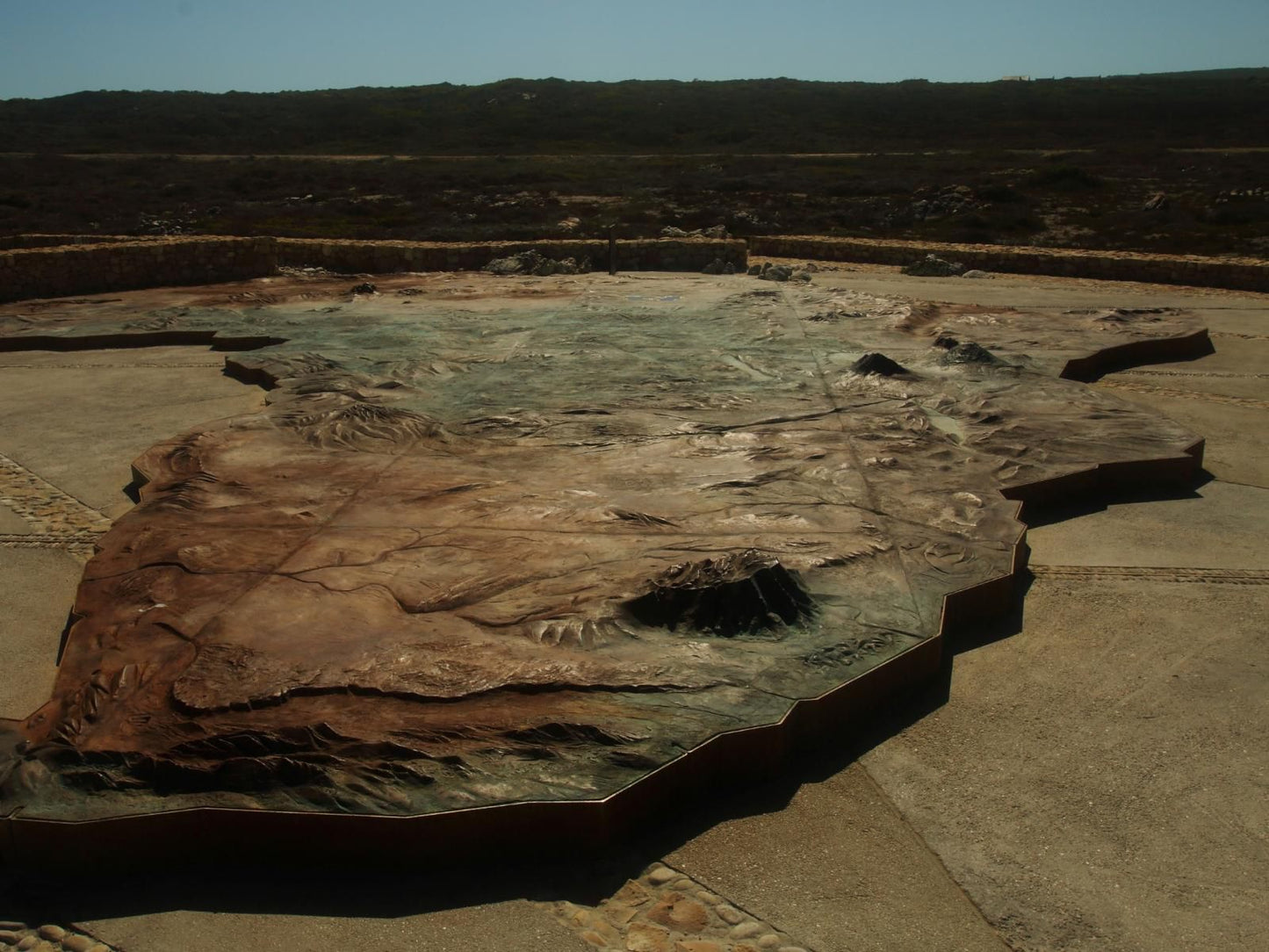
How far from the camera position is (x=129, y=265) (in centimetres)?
1620

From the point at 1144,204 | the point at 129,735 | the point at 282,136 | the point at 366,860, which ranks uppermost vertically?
the point at 282,136

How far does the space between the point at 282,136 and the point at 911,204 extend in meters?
41.7

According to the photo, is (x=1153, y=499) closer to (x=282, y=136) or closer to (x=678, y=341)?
(x=678, y=341)

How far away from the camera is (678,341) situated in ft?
34.3

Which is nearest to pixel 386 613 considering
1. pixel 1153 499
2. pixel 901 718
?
pixel 901 718

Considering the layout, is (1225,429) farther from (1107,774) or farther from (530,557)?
(530,557)

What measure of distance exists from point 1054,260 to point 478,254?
29.7ft

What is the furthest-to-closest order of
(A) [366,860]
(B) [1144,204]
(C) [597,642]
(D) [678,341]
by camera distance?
(B) [1144,204]
(D) [678,341]
(C) [597,642]
(A) [366,860]

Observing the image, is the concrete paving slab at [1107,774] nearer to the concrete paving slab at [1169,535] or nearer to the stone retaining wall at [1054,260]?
the concrete paving slab at [1169,535]

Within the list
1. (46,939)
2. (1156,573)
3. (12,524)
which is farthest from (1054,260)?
(46,939)

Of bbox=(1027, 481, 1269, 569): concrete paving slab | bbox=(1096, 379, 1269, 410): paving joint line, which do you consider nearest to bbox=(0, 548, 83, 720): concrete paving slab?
bbox=(1027, 481, 1269, 569): concrete paving slab

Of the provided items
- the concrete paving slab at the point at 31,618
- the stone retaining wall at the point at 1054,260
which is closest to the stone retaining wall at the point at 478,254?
the stone retaining wall at the point at 1054,260

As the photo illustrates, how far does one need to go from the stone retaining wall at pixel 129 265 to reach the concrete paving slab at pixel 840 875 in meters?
14.6

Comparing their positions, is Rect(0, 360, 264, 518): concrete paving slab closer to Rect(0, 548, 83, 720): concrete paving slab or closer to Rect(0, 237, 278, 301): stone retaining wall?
Rect(0, 548, 83, 720): concrete paving slab
